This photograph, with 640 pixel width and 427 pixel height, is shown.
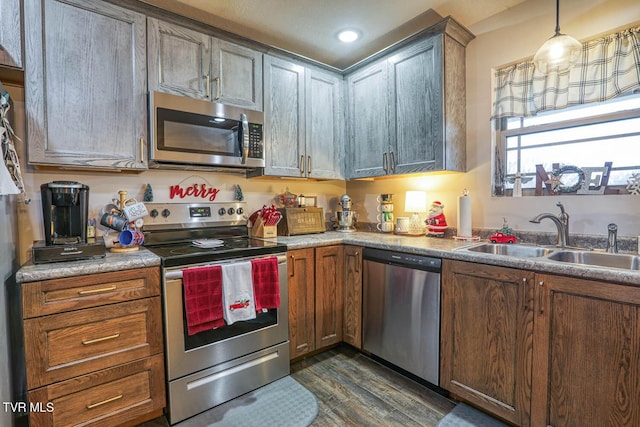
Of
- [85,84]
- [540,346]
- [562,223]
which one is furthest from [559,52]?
[85,84]

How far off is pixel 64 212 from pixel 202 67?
4.06 ft

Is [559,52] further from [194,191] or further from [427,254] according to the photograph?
[194,191]

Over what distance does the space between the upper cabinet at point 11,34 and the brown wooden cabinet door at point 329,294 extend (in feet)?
6.49

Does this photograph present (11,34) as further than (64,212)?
No

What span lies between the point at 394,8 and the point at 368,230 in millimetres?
1862

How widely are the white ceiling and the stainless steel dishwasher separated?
1.69 m

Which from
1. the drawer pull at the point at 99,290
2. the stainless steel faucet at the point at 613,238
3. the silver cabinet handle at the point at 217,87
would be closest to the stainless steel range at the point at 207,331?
the drawer pull at the point at 99,290

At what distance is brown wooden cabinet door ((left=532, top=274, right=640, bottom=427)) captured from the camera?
1237 mm

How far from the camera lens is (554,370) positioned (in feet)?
4.65

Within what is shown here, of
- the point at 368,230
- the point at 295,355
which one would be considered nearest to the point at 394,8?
the point at 368,230

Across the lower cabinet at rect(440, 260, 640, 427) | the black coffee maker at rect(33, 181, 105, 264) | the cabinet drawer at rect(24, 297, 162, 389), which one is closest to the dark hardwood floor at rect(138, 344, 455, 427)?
the lower cabinet at rect(440, 260, 640, 427)

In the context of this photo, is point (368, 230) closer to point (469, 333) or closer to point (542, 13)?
point (469, 333)

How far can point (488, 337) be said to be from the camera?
5.41ft

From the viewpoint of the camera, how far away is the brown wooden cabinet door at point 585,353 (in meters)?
1.24
